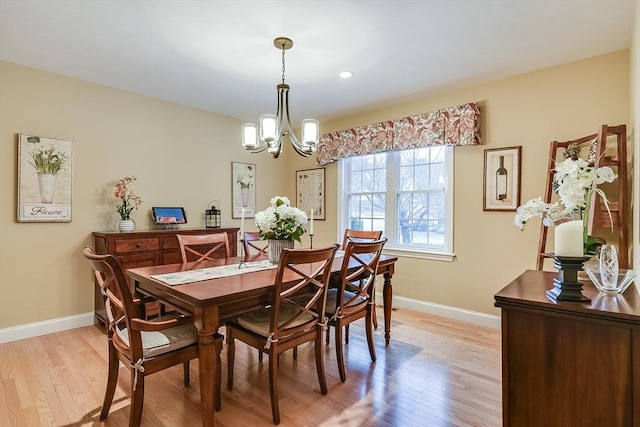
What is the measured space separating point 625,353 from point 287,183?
4624 mm

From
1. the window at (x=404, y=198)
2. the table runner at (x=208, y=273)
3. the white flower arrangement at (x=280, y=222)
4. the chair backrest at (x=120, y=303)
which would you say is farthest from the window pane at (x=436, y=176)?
the chair backrest at (x=120, y=303)

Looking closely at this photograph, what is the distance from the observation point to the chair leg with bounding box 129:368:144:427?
1636 mm

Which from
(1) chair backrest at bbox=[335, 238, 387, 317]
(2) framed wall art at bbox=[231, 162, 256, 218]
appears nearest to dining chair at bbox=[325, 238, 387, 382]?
(1) chair backrest at bbox=[335, 238, 387, 317]

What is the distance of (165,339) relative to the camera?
1790 mm

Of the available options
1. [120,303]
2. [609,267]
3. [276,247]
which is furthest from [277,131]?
[609,267]

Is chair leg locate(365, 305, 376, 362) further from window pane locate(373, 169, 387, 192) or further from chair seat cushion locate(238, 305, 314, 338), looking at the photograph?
window pane locate(373, 169, 387, 192)

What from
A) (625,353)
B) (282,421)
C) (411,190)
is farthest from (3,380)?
(411,190)

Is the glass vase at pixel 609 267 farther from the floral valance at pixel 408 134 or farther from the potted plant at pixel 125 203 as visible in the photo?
the potted plant at pixel 125 203

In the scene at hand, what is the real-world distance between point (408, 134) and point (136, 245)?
10.5 ft

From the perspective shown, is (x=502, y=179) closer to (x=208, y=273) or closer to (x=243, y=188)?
(x=208, y=273)

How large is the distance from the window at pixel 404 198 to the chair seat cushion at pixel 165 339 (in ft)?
9.25

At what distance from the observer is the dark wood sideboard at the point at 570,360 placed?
44.8 inches

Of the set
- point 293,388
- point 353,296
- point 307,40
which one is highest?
point 307,40

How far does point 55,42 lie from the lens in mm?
2604
